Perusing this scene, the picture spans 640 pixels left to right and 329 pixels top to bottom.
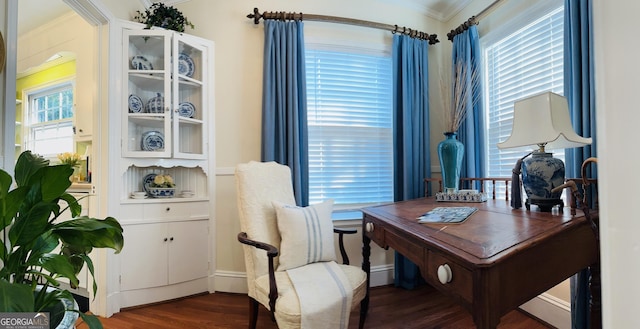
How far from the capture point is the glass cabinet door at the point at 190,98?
2.24 m

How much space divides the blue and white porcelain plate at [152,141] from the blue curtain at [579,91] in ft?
9.35

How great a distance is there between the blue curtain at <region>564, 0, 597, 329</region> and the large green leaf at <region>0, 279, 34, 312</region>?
2374 millimetres

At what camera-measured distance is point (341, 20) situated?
245cm

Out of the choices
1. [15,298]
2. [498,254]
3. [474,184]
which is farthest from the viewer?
[474,184]

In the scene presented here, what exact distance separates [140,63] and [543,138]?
276 cm

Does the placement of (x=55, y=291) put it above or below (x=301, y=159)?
below

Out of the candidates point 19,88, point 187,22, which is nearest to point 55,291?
point 187,22

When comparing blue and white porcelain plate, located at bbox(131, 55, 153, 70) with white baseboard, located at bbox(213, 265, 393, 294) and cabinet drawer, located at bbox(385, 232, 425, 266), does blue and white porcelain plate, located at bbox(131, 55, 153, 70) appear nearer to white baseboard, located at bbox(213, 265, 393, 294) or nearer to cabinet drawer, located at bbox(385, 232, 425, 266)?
white baseboard, located at bbox(213, 265, 393, 294)

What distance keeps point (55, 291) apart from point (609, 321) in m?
1.47

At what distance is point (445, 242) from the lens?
39.7 inches

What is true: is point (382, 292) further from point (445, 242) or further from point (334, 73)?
point (334, 73)

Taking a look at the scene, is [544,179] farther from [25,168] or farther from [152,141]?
[152,141]

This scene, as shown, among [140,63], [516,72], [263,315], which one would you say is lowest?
[263,315]

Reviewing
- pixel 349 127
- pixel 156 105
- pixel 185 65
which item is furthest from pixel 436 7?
pixel 156 105
